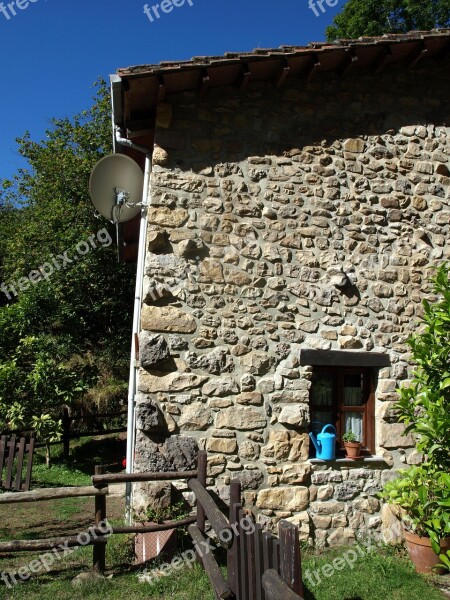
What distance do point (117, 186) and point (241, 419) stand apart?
2.71 metres

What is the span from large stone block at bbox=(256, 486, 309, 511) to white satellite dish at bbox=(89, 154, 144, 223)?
3.09 meters

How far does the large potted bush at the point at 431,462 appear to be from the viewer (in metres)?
4.55

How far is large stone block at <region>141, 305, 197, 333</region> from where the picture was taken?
4891 mm

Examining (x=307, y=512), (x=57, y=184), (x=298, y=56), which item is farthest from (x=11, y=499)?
(x=57, y=184)

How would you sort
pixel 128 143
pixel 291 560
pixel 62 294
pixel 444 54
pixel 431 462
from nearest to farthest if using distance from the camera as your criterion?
pixel 291 560 → pixel 431 462 → pixel 128 143 → pixel 444 54 → pixel 62 294

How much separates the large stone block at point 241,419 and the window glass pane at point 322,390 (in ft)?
2.31

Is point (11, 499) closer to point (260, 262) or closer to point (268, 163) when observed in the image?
point (260, 262)

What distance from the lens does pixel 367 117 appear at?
235 inches

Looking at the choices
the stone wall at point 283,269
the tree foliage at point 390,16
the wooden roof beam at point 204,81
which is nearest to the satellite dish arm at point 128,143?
the stone wall at point 283,269

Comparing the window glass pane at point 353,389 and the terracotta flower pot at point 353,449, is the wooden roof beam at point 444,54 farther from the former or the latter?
the terracotta flower pot at point 353,449

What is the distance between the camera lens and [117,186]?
560 cm

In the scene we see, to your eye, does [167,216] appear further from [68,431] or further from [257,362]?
[68,431]

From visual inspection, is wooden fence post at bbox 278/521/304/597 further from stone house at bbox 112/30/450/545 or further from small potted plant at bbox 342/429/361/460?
small potted plant at bbox 342/429/361/460

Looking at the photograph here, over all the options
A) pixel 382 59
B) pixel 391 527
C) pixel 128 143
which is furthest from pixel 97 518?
pixel 382 59
